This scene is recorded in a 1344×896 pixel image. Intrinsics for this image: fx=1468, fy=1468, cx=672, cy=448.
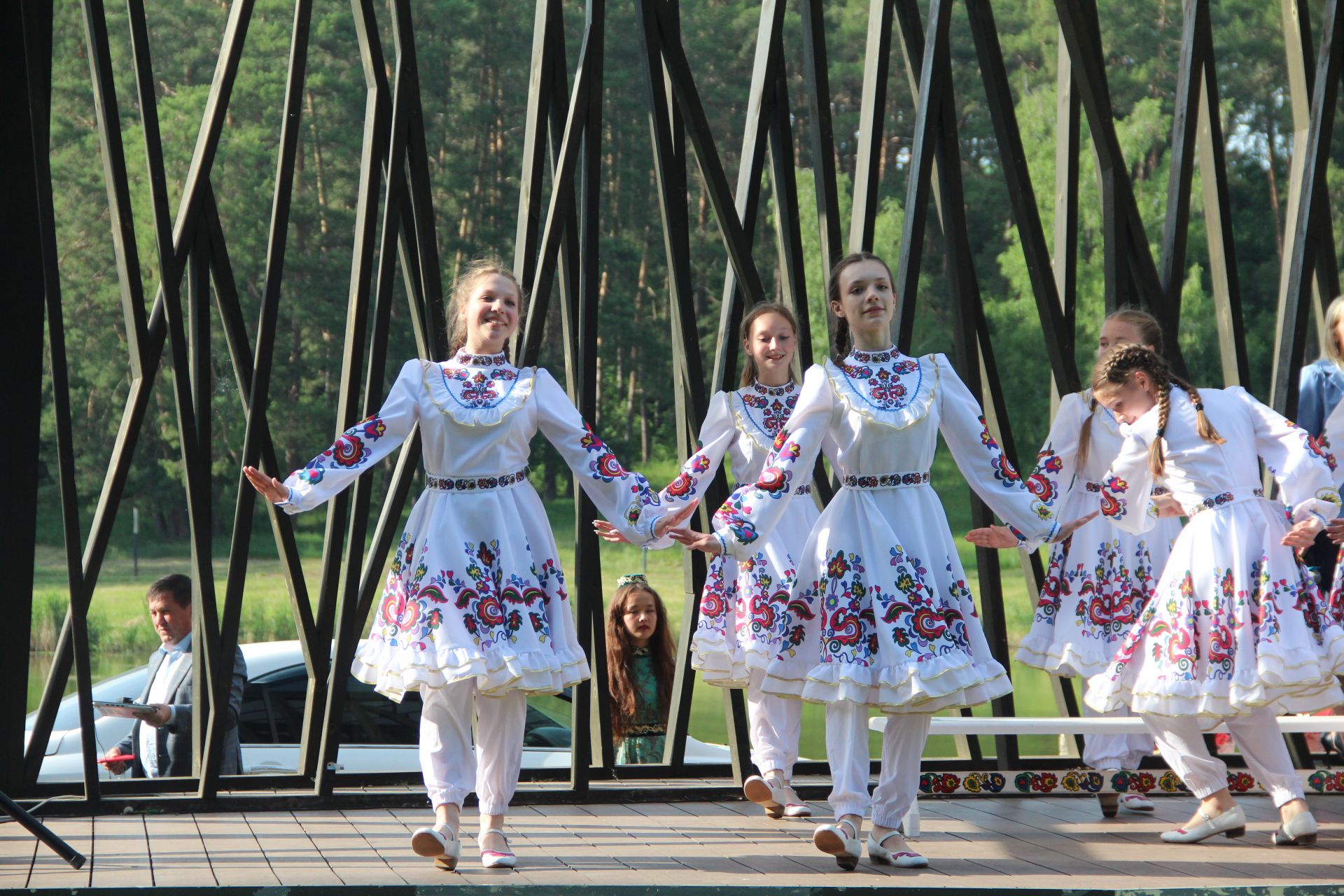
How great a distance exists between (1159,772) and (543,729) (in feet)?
9.65

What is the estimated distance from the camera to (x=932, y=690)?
3555mm

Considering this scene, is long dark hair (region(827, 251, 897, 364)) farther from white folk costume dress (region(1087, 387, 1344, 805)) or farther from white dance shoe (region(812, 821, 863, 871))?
white dance shoe (region(812, 821, 863, 871))

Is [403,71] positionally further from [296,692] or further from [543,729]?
[543,729]

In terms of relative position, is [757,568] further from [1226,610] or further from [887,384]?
[1226,610]

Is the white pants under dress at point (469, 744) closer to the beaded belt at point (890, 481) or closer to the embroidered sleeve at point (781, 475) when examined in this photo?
the embroidered sleeve at point (781, 475)

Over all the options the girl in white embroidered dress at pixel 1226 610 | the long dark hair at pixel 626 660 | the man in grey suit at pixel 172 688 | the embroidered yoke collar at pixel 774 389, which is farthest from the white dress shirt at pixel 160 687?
the girl in white embroidered dress at pixel 1226 610

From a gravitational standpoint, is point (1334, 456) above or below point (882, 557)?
above

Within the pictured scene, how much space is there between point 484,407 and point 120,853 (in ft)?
5.02

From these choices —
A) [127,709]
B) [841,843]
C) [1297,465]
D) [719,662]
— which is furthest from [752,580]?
[127,709]

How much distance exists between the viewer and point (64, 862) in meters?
3.77

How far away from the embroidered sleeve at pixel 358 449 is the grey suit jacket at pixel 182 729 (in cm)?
148

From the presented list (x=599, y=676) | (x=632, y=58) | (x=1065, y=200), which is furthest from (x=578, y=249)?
(x=632, y=58)

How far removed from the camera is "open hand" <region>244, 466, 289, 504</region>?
3667 mm

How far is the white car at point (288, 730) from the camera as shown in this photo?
584cm
